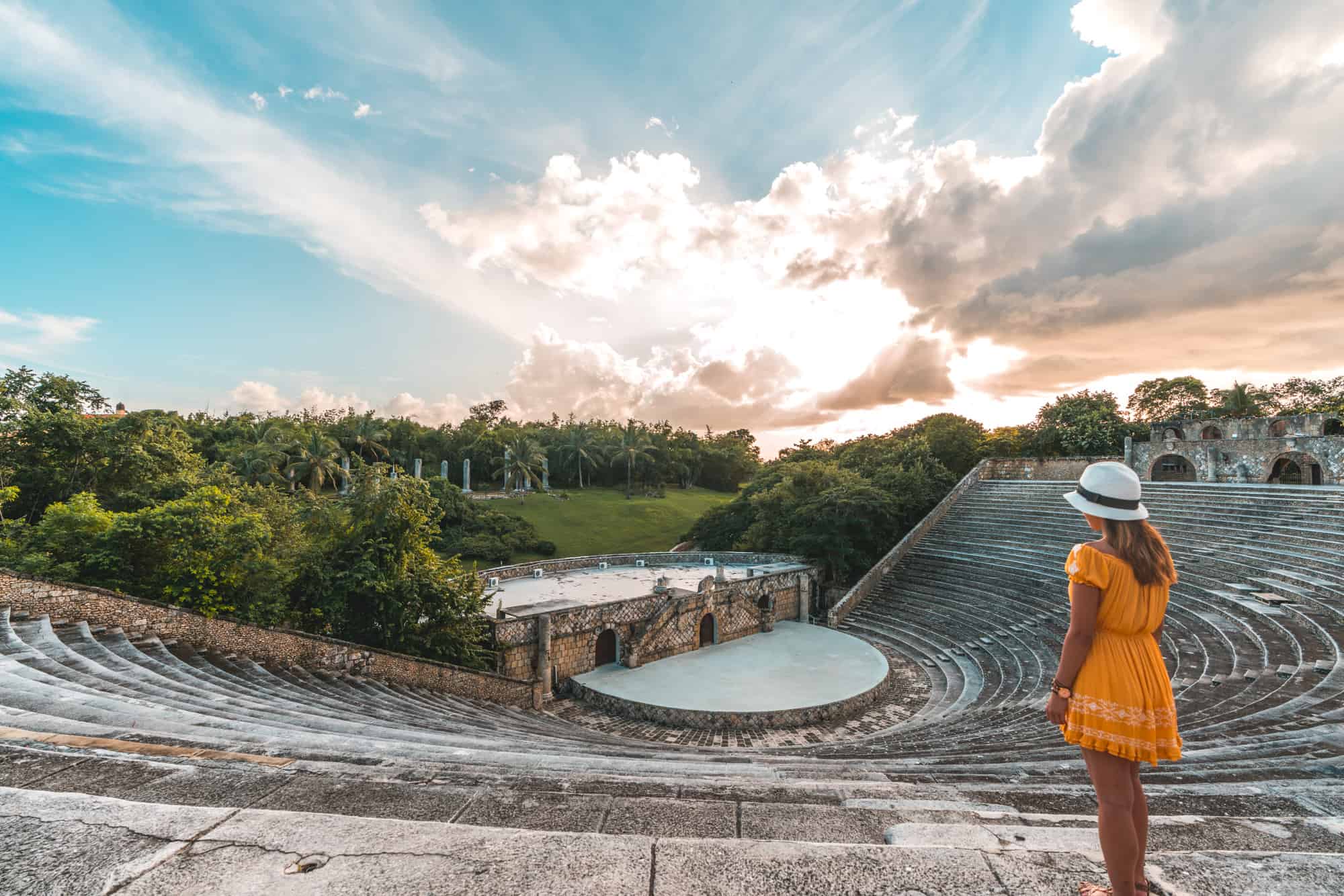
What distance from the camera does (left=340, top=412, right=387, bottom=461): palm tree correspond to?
4991cm

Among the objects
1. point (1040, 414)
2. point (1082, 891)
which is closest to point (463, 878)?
point (1082, 891)

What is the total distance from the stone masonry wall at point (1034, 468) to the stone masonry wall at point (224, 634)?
28.7 meters

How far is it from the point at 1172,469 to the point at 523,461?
44.8 m

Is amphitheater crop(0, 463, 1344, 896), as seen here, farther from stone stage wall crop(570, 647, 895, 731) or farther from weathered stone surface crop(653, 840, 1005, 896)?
stone stage wall crop(570, 647, 895, 731)

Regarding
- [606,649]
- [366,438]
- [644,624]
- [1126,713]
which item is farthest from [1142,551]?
[366,438]

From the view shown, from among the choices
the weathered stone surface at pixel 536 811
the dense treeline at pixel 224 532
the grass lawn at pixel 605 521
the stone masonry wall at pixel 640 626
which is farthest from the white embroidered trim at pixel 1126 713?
the grass lawn at pixel 605 521

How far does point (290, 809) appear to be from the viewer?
2.81 metres

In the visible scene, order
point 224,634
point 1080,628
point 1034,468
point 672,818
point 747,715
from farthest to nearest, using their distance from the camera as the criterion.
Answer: point 1034,468
point 747,715
point 224,634
point 672,818
point 1080,628

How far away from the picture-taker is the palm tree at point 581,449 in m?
62.1

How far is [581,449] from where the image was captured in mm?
61500

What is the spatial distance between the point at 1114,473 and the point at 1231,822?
2157 millimetres

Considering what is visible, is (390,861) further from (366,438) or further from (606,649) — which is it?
(366,438)

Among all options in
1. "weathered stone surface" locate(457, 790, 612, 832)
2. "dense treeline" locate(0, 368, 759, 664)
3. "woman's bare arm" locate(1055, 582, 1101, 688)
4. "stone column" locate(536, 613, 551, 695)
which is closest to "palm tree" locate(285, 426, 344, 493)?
"dense treeline" locate(0, 368, 759, 664)

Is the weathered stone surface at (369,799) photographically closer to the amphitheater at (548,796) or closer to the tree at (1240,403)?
the amphitheater at (548,796)
